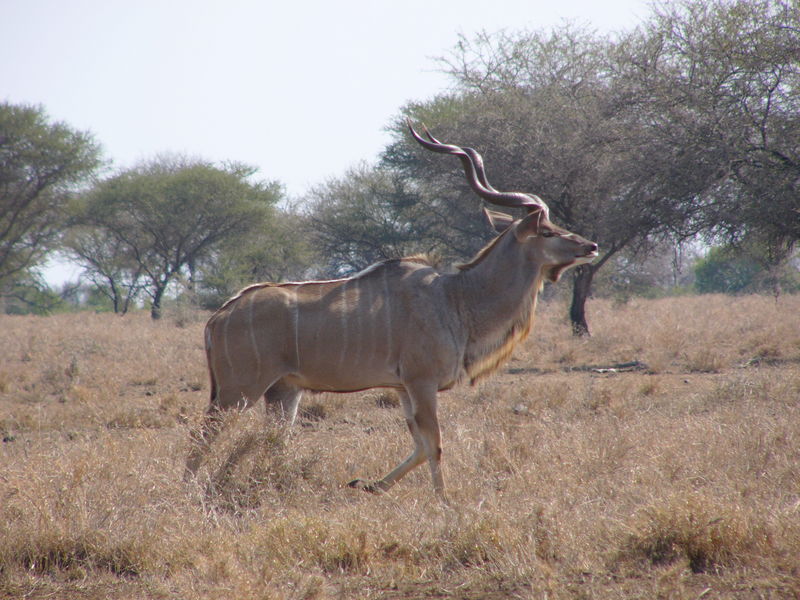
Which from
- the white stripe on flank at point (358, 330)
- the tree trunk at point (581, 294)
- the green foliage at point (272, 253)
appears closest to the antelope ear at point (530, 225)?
the white stripe on flank at point (358, 330)

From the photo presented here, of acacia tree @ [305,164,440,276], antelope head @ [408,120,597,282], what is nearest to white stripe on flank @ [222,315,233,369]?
antelope head @ [408,120,597,282]

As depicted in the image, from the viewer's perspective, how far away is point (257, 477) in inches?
173

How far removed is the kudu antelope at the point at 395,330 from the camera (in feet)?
16.1

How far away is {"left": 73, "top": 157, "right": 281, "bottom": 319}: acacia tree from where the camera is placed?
25.0 metres

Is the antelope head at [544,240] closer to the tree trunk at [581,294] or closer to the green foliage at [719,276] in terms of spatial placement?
the tree trunk at [581,294]

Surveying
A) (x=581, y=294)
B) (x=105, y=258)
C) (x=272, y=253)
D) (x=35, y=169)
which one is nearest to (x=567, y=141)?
(x=581, y=294)

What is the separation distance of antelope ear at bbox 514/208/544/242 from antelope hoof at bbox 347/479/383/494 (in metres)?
1.81

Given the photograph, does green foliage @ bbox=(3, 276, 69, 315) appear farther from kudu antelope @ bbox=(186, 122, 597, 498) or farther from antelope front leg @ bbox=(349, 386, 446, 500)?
antelope front leg @ bbox=(349, 386, 446, 500)

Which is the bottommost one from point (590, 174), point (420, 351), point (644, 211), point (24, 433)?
point (24, 433)

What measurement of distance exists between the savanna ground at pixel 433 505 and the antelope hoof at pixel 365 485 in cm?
8

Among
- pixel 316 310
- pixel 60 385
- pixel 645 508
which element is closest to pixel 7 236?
pixel 60 385

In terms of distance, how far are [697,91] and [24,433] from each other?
864 cm

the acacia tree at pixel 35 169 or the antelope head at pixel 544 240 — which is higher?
the acacia tree at pixel 35 169

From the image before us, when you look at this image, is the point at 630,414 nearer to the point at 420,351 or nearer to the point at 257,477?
the point at 420,351
